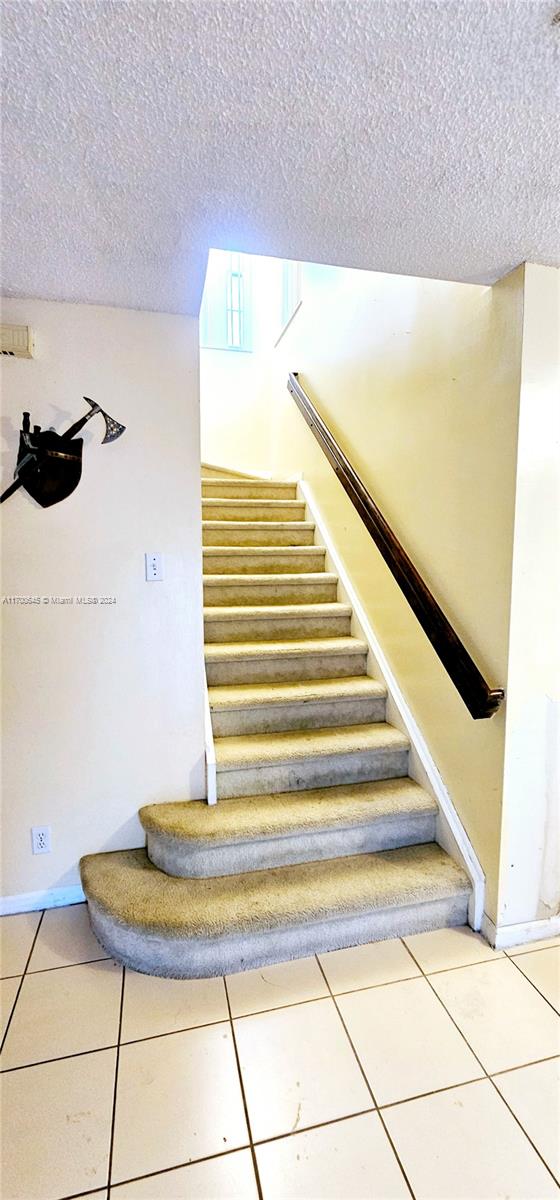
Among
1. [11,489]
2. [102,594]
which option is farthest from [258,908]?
[11,489]

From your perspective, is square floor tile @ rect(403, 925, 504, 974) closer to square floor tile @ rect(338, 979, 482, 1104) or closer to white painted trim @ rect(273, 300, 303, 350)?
square floor tile @ rect(338, 979, 482, 1104)

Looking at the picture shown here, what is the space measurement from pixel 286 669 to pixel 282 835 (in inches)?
31.0

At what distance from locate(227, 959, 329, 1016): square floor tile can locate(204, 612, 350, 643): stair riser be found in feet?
4.37

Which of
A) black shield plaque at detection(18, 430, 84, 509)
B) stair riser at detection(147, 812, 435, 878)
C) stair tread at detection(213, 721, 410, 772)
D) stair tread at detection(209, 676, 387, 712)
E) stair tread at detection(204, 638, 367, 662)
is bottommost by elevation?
stair riser at detection(147, 812, 435, 878)

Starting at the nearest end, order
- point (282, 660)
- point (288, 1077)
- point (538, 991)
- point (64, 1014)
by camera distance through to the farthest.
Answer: point (288, 1077), point (64, 1014), point (538, 991), point (282, 660)

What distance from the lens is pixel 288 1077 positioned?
3.92ft

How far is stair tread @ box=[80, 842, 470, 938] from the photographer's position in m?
1.48

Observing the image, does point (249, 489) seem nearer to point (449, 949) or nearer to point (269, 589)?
point (269, 589)

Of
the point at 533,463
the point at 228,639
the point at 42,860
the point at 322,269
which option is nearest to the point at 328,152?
the point at 533,463

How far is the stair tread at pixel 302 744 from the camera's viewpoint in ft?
6.10

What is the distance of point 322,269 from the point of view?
3133 mm

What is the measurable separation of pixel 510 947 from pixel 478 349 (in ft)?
6.40

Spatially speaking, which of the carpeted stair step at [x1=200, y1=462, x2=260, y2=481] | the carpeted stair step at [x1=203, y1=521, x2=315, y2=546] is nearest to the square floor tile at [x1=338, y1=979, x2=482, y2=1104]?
the carpeted stair step at [x1=203, y1=521, x2=315, y2=546]

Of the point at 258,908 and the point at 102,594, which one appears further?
the point at 102,594
